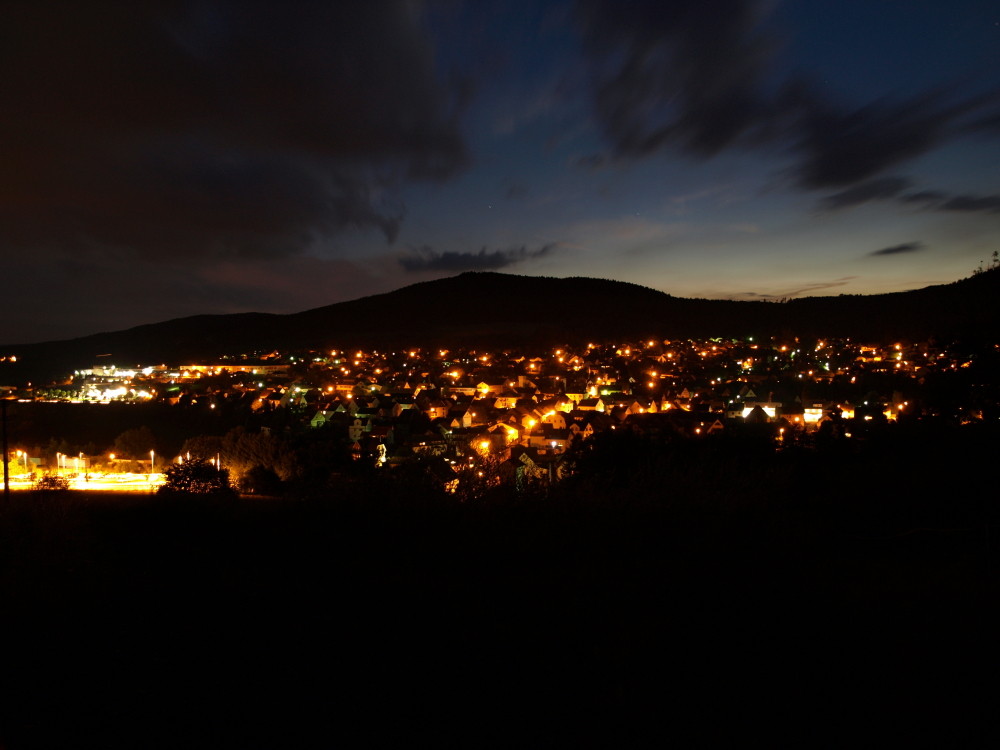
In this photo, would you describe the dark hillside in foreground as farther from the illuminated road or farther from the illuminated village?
the illuminated road

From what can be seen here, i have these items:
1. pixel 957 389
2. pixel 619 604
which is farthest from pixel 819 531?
pixel 957 389

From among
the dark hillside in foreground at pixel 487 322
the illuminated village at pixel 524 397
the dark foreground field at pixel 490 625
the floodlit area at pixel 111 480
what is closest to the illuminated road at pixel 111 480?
the floodlit area at pixel 111 480

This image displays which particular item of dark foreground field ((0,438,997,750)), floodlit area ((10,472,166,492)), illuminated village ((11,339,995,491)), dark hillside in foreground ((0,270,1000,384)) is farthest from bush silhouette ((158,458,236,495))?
dark hillside in foreground ((0,270,1000,384))

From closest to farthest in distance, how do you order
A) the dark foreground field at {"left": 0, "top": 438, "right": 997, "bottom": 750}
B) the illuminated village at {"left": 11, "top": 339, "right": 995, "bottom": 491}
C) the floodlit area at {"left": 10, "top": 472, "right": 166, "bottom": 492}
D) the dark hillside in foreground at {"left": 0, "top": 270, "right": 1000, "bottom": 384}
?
the dark foreground field at {"left": 0, "top": 438, "right": 997, "bottom": 750}
the illuminated village at {"left": 11, "top": 339, "right": 995, "bottom": 491}
the floodlit area at {"left": 10, "top": 472, "right": 166, "bottom": 492}
the dark hillside in foreground at {"left": 0, "top": 270, "right": 1000, "bottom": 384}

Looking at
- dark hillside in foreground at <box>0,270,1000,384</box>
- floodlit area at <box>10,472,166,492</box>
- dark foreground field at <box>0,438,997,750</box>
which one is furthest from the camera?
dark hillside in foreground at <box>0,270,1000,384</box>

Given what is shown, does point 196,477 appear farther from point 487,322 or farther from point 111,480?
point 487,322

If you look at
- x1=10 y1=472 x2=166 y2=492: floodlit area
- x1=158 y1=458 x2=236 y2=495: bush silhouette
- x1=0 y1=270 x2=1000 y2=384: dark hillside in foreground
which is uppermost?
x1=0 y1=270 x2=1000 y2=384: dark hillside in foreground
